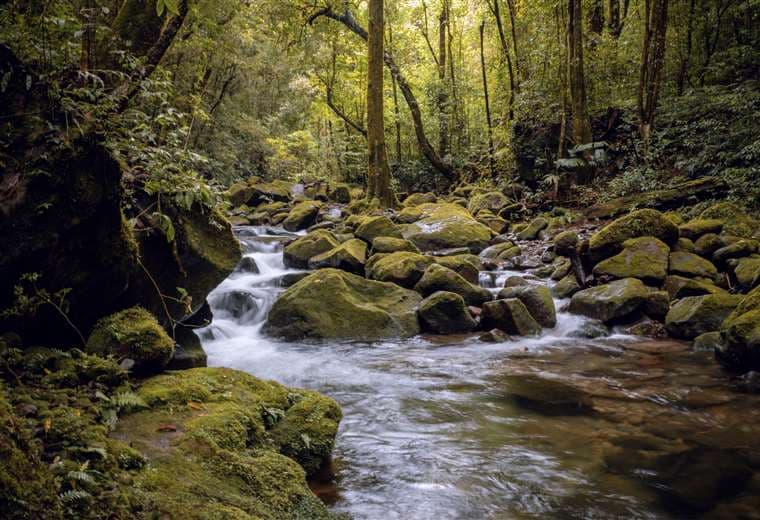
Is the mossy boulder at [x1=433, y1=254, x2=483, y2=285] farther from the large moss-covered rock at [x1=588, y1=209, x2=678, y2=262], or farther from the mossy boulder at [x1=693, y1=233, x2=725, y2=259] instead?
the mossy boulder at [x1=693, y1=233, x2=725, y2=259]

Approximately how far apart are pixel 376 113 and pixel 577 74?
558 centimetres

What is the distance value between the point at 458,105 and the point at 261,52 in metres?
9.09

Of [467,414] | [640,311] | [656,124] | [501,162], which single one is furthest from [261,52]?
[467,414]

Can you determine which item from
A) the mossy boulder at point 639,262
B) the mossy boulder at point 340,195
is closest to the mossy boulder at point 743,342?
the mossy boulder at point 639,262

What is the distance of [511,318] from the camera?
7.70m

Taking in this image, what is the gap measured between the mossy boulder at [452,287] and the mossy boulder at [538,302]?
403mm

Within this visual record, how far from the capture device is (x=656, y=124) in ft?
44.2

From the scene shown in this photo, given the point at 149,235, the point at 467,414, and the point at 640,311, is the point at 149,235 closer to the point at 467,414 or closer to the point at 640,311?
the point at 467,414

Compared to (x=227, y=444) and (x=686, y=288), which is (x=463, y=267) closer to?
(x=686, y=288)

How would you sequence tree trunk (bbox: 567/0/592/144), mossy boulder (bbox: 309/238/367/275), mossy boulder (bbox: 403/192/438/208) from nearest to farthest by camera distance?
mossy boulder (bbox: 309/238/367/275), tree trunk (bbox: 567/0/592/144), mossy boulder (bbox: 403/192/438/208)

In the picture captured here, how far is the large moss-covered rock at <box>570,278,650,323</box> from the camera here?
7.74 meters

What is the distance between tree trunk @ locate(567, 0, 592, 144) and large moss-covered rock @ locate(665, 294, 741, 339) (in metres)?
7.29

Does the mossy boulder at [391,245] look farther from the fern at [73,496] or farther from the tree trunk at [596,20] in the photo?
the tree trunk at [596,20]

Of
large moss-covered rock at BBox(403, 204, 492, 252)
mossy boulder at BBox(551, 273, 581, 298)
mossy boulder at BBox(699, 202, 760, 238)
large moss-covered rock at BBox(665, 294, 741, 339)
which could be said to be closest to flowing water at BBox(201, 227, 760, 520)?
large moss-covered rock at BBox(665, 294, 741, 339)
